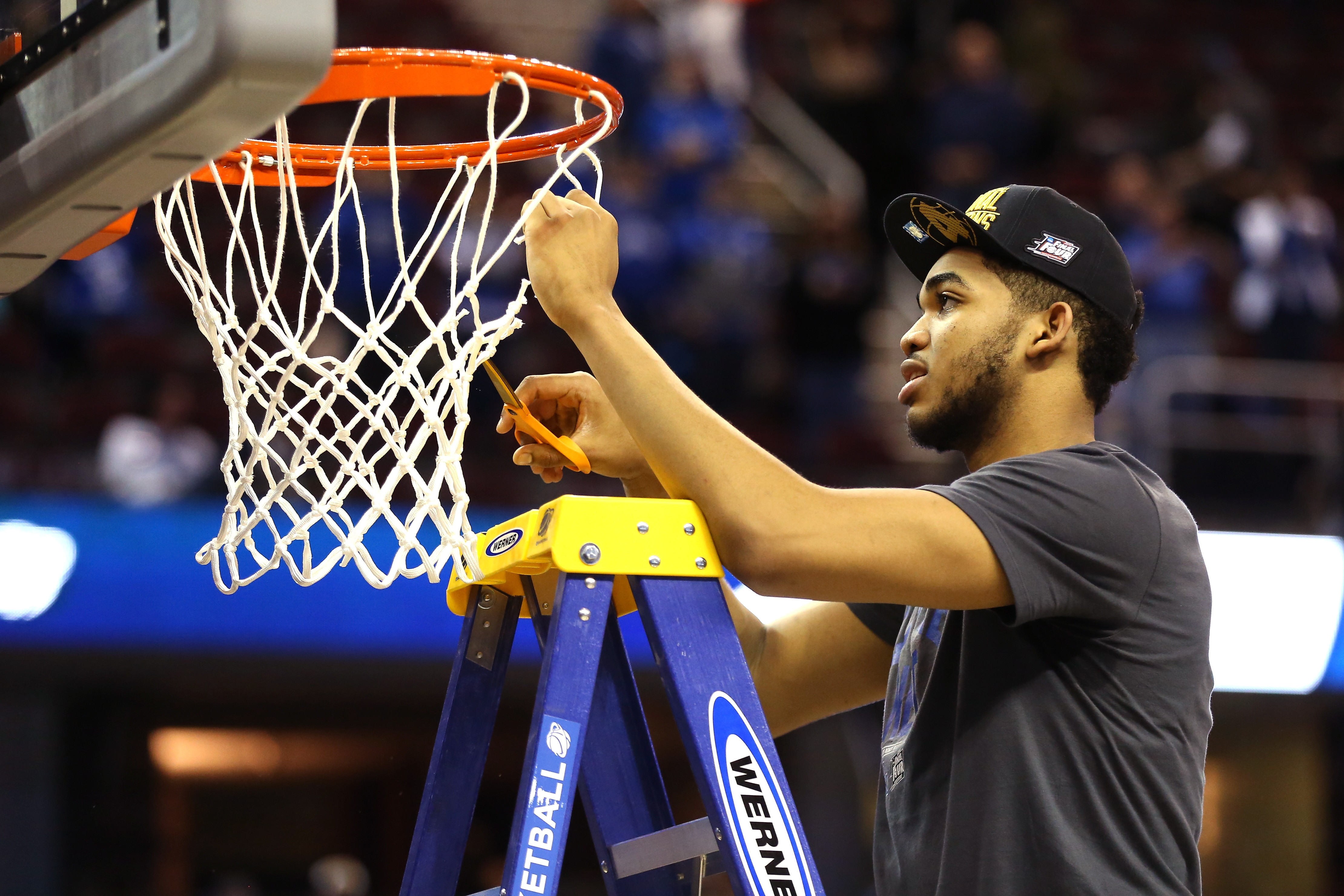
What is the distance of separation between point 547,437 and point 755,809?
0.68m

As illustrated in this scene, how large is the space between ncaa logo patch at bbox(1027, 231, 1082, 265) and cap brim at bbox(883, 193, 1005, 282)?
0.05 metres

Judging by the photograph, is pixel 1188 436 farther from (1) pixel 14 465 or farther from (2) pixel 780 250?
(1) pixel 14 465

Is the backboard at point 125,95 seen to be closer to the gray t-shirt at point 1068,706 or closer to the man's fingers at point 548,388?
the man's fingers at point 548,388

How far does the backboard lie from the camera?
4.84 feet

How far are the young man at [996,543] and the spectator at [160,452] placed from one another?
4295 millimetres

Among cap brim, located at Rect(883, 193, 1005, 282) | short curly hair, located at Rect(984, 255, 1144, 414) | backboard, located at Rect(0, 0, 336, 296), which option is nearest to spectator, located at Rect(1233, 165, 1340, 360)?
cap brim, located at Rect(883, 193, 1005, 282)

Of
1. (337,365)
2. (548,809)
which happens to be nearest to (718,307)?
(337,365)

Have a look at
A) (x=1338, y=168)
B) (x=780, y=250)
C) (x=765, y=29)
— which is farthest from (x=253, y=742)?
(x=1338, y=168)

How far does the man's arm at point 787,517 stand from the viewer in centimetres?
194

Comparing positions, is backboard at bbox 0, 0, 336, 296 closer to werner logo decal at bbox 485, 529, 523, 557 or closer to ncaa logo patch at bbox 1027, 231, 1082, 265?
werner logo decal at bbox 485, 529, 523, 557

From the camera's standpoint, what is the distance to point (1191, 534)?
7.31 feet

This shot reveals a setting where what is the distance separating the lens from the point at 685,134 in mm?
8258

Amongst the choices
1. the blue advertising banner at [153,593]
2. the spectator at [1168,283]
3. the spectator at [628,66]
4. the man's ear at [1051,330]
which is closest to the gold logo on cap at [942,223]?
the man's ear at [1051,330]

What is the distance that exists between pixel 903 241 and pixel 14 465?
4826mm
